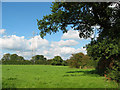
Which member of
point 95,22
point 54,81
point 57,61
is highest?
point 95,22

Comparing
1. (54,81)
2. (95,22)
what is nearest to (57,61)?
(95,22)

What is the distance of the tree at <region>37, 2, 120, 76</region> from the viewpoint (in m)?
15.4

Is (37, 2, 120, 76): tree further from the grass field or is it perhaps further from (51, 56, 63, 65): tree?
(51, 56, 63, 65): tree

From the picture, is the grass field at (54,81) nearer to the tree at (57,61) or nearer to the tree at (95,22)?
the tree at (95,22)

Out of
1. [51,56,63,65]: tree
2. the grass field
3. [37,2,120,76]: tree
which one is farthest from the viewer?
[51,56,63,65]: tree

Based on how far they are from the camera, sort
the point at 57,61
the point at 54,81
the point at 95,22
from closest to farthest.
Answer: the point at 54,81, the point at 95,22, the point at 57,61

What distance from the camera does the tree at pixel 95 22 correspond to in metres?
15.4

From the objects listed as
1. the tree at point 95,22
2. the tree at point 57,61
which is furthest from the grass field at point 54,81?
the tree at point 57,61

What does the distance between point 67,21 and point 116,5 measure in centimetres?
701

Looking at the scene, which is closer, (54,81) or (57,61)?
(54,81)

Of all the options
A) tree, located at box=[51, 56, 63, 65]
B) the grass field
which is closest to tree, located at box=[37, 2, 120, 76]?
the grass field

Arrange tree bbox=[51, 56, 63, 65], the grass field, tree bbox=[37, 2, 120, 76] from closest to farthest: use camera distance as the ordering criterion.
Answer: the grass field → tree bbox=[37, 2, 120, 76] → tree bbox=[51, 56, 63, 65]

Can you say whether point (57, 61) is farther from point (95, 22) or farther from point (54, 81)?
point (54, 81)

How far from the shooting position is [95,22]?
18.2 meters
